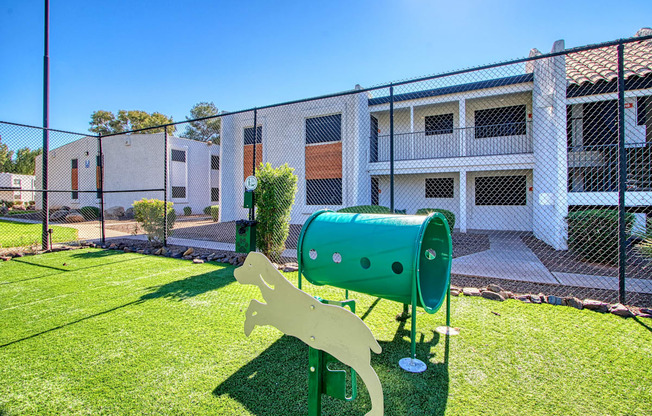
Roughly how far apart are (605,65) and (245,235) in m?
10.8

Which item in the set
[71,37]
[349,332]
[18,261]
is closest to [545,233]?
[349,332]

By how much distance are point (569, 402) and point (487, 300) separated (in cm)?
226

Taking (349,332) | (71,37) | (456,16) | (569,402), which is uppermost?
(71,37)

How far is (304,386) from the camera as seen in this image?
7.66 feet

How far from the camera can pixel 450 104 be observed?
1362 centimetres

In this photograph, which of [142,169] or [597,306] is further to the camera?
[142,169]

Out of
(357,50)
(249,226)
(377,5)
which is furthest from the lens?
(357,50)

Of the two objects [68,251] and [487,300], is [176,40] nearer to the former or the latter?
[68,251]

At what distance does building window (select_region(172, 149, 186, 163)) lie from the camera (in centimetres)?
2113

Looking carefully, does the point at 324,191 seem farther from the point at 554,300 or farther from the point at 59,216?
the point at 59,216

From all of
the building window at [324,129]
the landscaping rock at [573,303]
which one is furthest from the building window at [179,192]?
the landscaping rock at [573,303]

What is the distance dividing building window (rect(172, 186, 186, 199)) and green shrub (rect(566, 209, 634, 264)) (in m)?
21.5

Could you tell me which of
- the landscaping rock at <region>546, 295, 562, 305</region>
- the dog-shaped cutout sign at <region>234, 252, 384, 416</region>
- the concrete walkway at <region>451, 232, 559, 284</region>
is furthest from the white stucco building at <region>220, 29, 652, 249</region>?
the dog-shaped cutout sign at <region>234, 252, 384, 416</region>

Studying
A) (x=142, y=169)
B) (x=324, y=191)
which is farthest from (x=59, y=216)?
(x=324, y=191)
